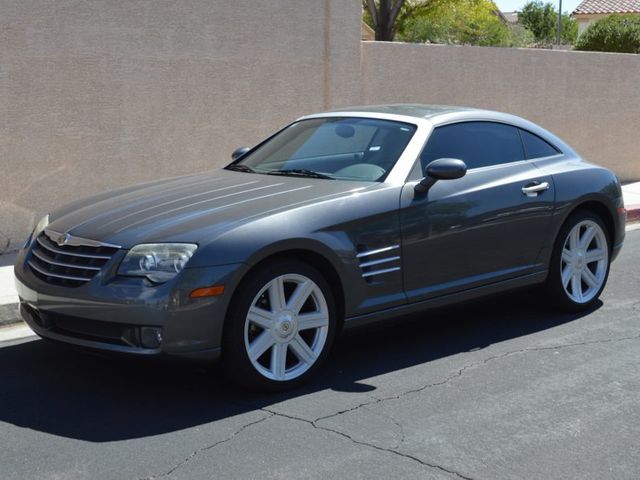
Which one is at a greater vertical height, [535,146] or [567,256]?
[535,146]

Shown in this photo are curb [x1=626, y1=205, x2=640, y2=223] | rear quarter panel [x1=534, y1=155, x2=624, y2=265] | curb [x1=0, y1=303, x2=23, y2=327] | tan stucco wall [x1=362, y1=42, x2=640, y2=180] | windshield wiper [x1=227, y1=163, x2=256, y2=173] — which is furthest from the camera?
tan stucco wall [x1=362, y1=42, x2=640, y2=180]

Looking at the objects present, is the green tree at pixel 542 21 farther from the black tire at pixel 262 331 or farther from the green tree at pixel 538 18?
the black tire at pixel 262 331

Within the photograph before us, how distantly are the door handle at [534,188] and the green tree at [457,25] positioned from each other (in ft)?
117

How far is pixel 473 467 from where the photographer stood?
14.2ft

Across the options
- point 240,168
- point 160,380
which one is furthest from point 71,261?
point 240,168

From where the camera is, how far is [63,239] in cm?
530

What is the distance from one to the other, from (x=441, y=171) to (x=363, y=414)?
1.65 meters

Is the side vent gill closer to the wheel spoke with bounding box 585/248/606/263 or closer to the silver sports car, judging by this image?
the silver sports car

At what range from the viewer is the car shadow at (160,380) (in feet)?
16.1

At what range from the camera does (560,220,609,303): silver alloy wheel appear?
22.8 feet

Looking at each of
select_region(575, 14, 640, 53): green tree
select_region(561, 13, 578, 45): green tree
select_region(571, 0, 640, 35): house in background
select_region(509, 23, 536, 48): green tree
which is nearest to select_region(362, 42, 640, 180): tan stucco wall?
select_region(575, 14, 640, 53): green tree

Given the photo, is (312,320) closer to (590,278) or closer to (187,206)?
(187,206)

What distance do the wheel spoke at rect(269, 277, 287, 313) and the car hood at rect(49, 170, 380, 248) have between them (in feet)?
1.24

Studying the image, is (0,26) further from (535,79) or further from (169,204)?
(535,79)
